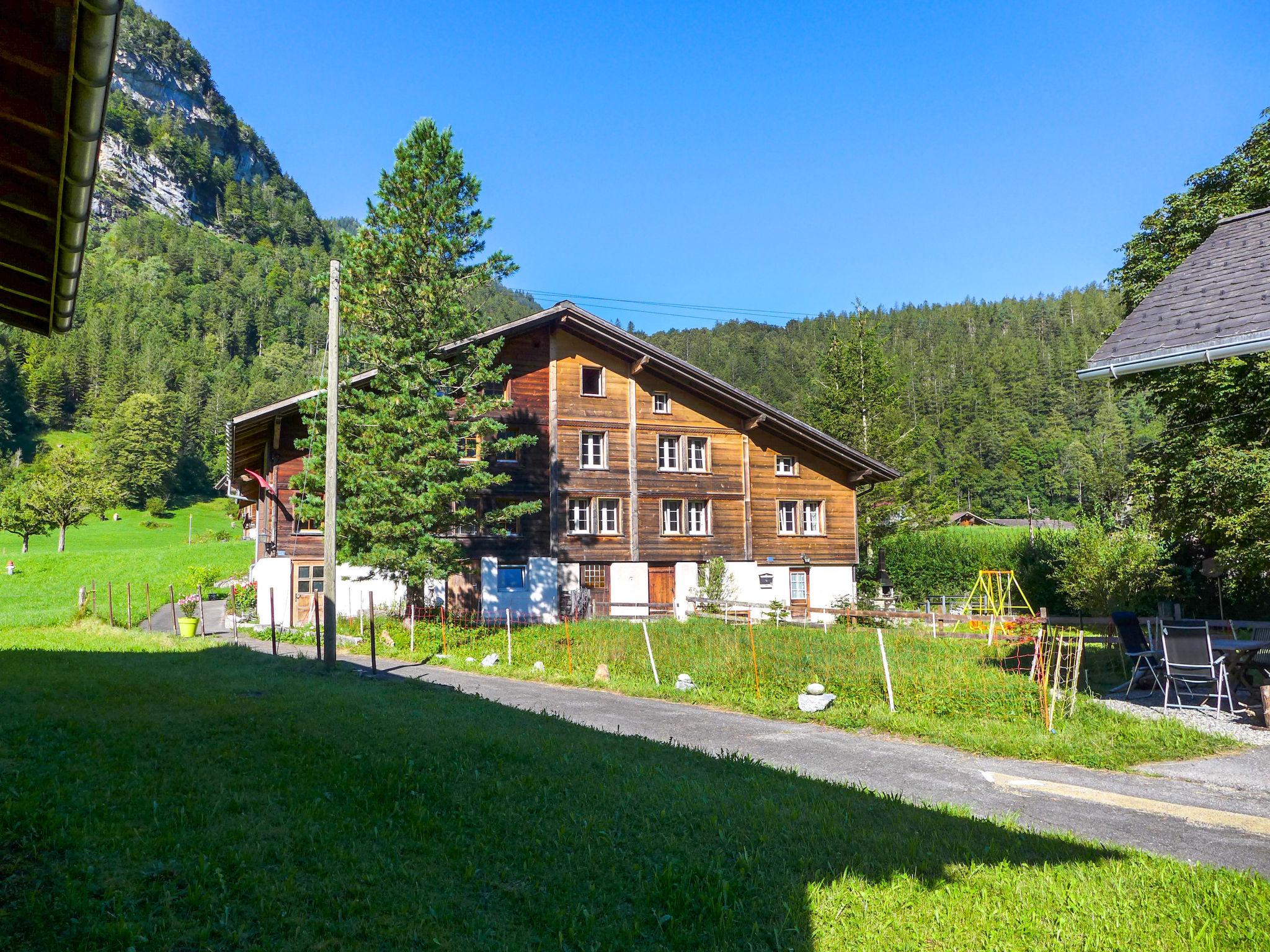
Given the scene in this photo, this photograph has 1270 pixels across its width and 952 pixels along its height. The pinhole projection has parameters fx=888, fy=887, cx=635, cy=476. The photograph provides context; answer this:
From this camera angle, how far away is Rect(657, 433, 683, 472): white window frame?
3466cm

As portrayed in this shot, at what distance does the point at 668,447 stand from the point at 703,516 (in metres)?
3.07

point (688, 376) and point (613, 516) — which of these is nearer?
point (613, 516)

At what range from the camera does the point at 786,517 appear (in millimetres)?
36750

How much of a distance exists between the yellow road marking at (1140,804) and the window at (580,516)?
24043 millimetres

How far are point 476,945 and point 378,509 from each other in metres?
21.8

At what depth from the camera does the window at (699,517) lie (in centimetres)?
3491

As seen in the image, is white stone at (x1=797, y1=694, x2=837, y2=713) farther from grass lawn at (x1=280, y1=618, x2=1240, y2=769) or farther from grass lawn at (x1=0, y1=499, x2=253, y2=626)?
grass lawn at (x1=0, y1=499, x2=253, y2=626)

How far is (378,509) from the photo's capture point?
25234 millimetres

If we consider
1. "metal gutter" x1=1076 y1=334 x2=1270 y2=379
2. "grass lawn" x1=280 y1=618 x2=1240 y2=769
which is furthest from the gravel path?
"metal gutter" x1=1076 y1=334 x2=1270 y2=379

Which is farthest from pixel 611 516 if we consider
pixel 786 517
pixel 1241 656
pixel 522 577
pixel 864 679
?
pixel 1241 656

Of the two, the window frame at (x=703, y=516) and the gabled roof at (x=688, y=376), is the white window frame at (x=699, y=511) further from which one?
the gabled roof at (x=688, y=376)

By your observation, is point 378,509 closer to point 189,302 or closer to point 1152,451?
point 1152,451

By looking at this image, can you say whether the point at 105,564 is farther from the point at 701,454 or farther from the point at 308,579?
the point at 701,454

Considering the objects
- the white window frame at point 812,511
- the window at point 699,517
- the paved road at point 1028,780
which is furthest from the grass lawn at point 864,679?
the white window frame at point 812,511
